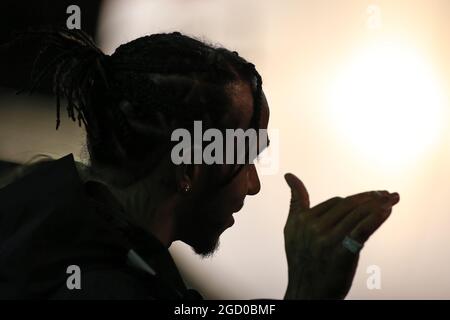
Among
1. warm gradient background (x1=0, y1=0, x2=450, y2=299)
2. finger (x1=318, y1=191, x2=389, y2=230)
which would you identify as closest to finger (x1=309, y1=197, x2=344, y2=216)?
finger (x1=318, y1=191, x2=389, y2=230)

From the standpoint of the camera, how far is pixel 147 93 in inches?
27.2

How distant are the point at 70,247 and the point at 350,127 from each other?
0.57m

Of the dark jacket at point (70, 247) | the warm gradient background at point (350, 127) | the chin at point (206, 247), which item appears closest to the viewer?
the dark jacket at point (70, 247)

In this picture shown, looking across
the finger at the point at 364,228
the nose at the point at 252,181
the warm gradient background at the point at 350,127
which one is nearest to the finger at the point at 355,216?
the finger at the point at 364,228

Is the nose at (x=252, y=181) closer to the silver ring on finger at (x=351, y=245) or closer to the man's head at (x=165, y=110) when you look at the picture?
the man's head at (x=165, y=110)

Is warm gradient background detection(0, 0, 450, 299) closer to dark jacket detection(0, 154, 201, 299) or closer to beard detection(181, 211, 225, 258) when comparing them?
beard detection(181, 211, 225, 258)

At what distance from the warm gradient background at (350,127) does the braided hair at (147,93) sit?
273 mm

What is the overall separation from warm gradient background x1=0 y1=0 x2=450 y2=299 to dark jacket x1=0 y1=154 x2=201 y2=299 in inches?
14.5

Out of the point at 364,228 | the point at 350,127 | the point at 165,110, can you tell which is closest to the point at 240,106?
the point at 165,110

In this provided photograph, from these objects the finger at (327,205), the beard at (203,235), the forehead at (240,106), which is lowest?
the beard at (203,235)

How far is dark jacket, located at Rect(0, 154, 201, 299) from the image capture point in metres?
0.58

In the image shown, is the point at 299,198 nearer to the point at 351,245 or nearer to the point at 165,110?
the point at 351,245

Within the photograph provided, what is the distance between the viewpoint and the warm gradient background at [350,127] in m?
1.00

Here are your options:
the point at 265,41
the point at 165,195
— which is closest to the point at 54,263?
the point at 165,195
